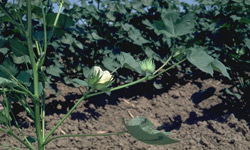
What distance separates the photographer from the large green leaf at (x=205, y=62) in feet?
2.66

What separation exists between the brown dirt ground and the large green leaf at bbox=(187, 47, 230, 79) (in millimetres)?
896

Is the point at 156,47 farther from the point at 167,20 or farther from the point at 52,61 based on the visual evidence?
the point at 167,20

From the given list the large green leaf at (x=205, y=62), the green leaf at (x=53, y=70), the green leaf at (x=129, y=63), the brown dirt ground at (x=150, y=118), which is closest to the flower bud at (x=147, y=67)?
the green leaf at (x=129, y=63)

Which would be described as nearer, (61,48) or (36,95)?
(36,95)

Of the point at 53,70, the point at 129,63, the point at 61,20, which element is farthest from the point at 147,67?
the point at 53,70

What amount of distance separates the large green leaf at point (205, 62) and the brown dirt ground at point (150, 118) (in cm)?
90

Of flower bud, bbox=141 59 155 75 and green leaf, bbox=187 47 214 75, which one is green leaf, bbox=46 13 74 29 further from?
green leaf, bbox=187 47 214 75

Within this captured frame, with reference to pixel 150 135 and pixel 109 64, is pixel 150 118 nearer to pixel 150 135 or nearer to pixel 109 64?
pixel 109 64

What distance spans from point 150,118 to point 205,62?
1.30 m

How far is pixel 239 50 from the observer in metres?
2.03

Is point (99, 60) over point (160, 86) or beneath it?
over

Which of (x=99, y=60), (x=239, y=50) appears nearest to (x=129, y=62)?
(x=239, y=50)

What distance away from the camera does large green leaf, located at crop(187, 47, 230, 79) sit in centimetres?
81

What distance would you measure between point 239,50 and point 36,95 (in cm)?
171
